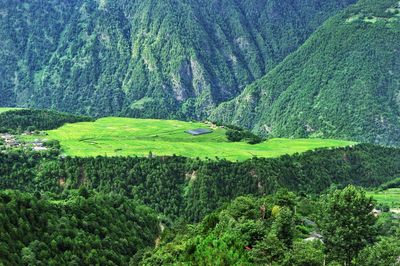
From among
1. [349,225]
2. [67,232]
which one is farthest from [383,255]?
[67,232]

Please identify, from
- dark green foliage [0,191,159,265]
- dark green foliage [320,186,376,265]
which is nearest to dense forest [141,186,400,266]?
dark green foliage [320,186,376,265]

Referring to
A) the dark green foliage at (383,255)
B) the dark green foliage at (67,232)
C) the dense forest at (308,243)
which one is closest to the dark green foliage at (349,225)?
the dense forest at (308,243)

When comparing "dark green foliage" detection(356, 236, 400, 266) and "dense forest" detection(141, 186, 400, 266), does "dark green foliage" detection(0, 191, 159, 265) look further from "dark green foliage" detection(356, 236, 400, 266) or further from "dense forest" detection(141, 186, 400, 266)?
"dark green foliage" detection(356, 236, 400, 266)

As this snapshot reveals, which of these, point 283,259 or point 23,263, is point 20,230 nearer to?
point 23,263

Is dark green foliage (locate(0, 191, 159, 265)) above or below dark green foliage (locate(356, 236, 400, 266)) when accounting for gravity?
below

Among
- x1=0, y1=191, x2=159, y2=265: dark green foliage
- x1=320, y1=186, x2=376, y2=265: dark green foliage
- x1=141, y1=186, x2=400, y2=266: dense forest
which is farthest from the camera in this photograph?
x1=0, y1=191, x2=159, y2=265: dark green foliage

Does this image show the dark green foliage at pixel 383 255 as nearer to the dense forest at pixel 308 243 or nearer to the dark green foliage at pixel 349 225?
the dense forest at pixel 308 243

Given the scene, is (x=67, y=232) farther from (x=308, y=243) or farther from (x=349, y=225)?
(x=349, y=225)

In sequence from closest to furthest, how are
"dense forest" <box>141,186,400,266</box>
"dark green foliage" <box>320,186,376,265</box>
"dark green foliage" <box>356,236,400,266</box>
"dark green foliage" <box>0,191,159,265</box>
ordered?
"dark green foliage" <box>356,236,400,266</box> < "dense forest" <box>141,186,400,266</box> < "dark green foliage" <box>320,186,376,265</box> < "dark green foliage" <box>0,191,159,265</box>
